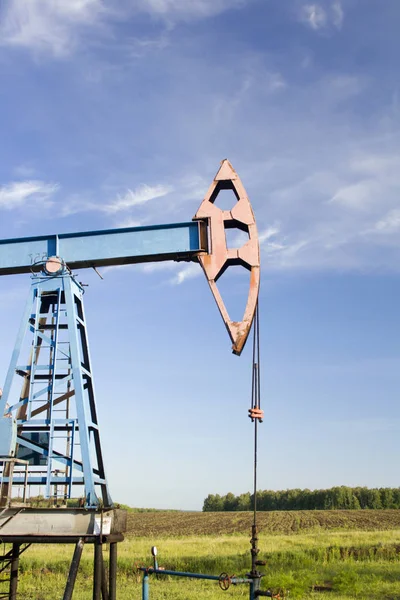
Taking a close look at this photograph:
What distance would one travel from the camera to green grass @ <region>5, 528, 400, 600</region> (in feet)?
37.8

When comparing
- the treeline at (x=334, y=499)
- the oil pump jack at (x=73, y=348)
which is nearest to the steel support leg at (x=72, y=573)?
the oil pump jack at (x=73, y=348)

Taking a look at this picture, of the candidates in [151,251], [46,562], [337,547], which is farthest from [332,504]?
[151,251]

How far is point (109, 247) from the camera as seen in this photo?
8.51m

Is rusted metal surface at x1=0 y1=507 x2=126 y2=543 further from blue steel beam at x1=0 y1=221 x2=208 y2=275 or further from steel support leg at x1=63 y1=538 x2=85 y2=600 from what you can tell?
blue steel beam at x1=0 y1=221 x2=208 y2=275

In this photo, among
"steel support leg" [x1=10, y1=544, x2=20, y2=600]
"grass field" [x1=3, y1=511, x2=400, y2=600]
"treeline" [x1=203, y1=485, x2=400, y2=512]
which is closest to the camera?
"steel support leg" [x1=10, y1=544, x2=20, y2=600]

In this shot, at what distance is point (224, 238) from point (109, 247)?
65.8 inches

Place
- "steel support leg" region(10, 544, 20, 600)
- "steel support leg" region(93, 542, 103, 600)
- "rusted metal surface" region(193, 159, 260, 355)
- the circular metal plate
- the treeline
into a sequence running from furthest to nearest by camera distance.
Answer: the treeline < the circular metal plate < "steel support leg" region(10, 544, 20, 600) < "rusted metal surface" region(193, 159, 260, 355) < "steel support leg" region(93, 542, 103, 600)

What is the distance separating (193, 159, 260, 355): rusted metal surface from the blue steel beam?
0.63ft

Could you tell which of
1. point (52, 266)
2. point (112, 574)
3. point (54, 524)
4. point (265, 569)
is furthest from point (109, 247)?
point (265, 569)

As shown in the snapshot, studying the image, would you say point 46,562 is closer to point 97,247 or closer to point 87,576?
point 87,576

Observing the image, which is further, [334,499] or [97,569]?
[334,499]

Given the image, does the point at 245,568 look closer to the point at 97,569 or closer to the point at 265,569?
the point at 265,569

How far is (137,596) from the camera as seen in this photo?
11.4 m

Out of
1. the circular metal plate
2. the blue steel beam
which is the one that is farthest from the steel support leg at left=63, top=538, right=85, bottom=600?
the blue steel beam
